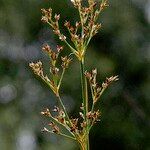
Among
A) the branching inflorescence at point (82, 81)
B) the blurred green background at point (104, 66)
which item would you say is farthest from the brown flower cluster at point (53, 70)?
the blurred green background at point (104, 66)

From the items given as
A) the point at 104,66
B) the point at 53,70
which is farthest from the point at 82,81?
the point at 104,66

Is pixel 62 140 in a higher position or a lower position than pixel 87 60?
lower

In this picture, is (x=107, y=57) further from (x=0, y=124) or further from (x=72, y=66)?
(x=0, y=124)

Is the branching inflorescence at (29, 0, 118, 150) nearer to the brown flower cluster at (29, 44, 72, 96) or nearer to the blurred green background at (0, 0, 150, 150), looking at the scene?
the brown flower cluster at (29, 44, 72, 96)

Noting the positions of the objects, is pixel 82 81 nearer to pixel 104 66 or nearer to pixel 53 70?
pixel 53 70

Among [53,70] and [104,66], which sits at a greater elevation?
[53,70]

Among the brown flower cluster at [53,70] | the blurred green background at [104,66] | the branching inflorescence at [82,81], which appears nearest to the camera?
the branching inflorescence at [82,81]

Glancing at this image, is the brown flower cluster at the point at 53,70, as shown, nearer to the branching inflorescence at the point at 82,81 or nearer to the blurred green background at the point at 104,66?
the branching inflorescence at the point at 82,81

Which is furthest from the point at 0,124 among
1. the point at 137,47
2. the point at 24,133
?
the point at 137,47

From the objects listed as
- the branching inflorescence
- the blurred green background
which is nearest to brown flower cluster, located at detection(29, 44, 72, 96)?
the branching inflorescence
